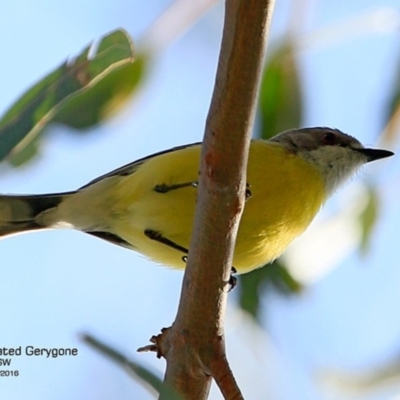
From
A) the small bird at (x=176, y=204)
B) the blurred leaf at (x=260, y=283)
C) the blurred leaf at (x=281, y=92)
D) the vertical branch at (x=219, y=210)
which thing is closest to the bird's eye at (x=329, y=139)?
the small bird at (x=176, y=204)

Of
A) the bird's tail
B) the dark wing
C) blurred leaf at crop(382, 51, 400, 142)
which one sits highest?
the dark wing

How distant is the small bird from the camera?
3.02m

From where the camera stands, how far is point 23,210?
3279mm

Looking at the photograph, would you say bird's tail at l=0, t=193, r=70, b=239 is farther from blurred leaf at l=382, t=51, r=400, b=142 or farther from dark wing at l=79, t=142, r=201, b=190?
blurred leaf at l=382, t=51, r=400, b=142

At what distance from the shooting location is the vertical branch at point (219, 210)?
5.03 ft

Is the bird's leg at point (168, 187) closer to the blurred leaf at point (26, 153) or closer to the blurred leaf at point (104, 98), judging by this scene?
the blurred leaf at point (104, 98)

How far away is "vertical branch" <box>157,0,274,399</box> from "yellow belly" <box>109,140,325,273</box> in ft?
2.87

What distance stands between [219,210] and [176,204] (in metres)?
1.20

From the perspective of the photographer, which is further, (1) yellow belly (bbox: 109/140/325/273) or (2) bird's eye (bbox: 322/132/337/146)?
(2) bird's eye (bbox: 322/132/337/146)

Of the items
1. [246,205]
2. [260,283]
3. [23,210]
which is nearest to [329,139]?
[246,205]

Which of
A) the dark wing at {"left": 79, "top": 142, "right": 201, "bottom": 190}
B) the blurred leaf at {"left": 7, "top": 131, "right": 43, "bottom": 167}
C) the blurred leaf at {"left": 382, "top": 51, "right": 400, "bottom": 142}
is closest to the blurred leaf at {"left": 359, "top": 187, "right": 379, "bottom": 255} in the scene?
the blurred leaf at {"left": 382, "top": 51, "right": 400, "bottom": 142}

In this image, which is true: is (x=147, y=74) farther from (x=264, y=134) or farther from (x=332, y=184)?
(x=332, y=184)

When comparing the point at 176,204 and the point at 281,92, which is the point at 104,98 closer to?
the point at 281,92

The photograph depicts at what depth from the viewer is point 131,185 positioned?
321 cm
